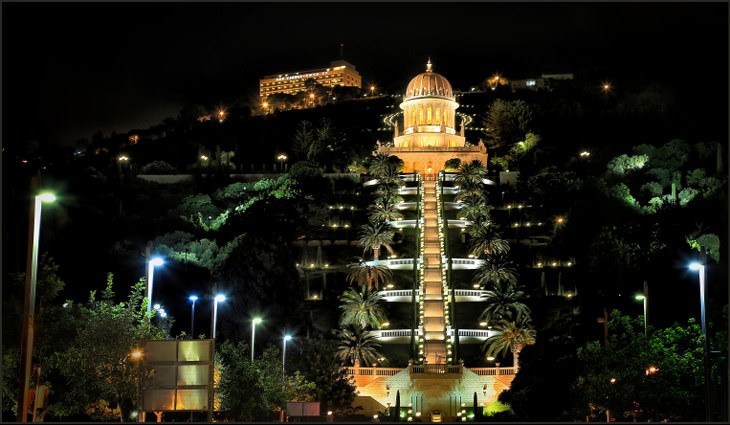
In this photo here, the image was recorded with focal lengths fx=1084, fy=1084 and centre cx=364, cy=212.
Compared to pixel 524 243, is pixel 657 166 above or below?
above

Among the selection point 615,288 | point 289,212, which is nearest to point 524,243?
point 615,288

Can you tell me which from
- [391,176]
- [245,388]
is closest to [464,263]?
[391,176]

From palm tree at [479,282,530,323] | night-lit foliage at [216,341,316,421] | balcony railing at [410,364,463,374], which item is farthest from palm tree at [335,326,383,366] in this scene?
night-lit foliage at [216,341,316,421]

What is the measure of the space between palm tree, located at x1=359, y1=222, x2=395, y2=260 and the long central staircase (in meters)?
3.53

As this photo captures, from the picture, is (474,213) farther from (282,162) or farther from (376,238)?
(282,162)

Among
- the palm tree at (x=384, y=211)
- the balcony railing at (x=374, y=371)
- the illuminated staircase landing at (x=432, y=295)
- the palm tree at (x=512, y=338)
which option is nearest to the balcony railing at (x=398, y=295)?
the illuminated staircase landing at (x=432, y=295)

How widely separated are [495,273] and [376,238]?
1360cm

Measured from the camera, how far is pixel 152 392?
1265 inches

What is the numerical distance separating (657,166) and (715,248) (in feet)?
91.5

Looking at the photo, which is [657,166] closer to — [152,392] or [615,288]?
[615,288]

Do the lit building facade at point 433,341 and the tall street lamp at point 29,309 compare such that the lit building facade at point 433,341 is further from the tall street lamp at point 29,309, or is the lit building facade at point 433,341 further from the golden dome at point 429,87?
the tall street lamp at point 29,309

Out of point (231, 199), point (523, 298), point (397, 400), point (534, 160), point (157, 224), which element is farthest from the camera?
point (534, 160)

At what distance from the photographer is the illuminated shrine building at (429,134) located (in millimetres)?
143125

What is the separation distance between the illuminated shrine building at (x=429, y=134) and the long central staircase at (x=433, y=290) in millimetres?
25290
